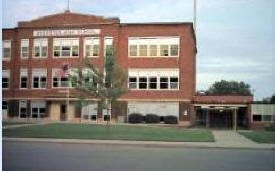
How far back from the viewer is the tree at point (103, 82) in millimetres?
20938

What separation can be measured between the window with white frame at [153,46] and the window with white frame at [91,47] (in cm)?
532

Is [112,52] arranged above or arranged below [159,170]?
above

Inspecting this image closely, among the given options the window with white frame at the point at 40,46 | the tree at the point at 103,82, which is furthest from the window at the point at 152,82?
the window with white frame at the point at 40,46

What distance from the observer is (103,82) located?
21.3 m

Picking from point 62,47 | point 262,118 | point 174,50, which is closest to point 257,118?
point 262,118

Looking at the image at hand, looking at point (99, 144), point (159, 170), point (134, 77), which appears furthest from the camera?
point (134, 77)

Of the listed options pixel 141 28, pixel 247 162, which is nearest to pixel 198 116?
pixel 141 28

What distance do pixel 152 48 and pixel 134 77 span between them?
2.19 metres

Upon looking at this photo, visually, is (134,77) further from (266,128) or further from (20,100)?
(20,100)

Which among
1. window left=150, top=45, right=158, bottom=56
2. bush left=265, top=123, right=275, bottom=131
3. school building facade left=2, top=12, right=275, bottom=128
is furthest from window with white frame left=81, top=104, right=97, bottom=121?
bush left=265, top=123, right=275, bottom=131

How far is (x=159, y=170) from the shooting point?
9555 millimetres

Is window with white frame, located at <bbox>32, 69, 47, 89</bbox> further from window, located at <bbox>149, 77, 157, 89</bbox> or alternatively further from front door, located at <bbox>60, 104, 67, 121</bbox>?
window, located at <bbox>149, 77, 157, 89</bbox>

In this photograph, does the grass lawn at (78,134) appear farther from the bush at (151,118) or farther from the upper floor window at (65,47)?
the bush at (151,118)

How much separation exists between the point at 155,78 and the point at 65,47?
38.7ft
